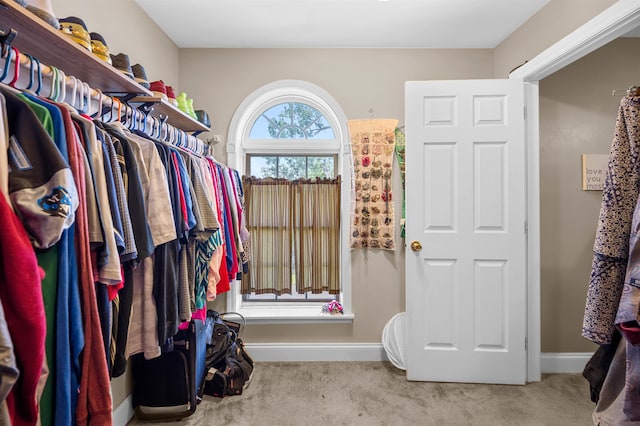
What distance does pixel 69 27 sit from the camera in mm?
1160

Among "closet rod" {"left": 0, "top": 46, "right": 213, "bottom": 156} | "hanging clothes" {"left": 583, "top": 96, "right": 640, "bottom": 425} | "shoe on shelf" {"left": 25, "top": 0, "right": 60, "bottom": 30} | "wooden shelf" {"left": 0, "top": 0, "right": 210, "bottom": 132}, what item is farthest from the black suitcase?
"hanging clothes" {"left": 583, "top": 96, "right": 640, "bottom": 425}

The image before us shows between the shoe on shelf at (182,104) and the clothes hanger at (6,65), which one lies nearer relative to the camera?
the clothes hanger at (6,65)

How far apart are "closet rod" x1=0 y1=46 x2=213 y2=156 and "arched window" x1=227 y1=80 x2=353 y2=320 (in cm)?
118

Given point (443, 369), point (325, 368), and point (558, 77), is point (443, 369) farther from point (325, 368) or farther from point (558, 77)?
point (558, 77)

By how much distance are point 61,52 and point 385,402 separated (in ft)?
7.72

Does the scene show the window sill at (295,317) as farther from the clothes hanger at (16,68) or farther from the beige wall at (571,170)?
the clothes hanger at (16,68)

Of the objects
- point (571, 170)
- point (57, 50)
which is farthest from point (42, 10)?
point (571, 170)

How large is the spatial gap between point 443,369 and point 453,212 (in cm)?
109

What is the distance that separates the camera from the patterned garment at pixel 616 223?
113 centimetres

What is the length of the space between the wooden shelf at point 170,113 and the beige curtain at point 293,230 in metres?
0.68

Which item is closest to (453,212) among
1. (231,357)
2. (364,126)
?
(364,126)

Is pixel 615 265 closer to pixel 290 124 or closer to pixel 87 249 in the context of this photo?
pixel 87 249

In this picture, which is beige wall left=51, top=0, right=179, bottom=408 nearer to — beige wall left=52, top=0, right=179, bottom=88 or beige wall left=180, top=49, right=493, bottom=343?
beige wall left=52, top=0, right=179, bottom=88

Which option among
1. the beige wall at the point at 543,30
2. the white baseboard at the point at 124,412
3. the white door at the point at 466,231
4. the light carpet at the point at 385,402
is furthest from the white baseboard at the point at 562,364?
the white baseboard at the point at 124,412
